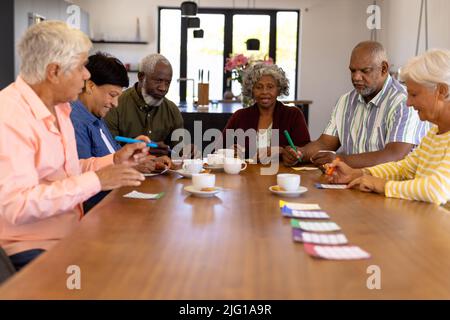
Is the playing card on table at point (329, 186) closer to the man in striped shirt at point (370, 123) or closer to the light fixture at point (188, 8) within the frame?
the man in striped shirt at point (370, 123)

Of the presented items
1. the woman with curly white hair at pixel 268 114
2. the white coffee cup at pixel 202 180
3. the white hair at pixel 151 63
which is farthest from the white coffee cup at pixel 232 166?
the white hair at pixel 151 63

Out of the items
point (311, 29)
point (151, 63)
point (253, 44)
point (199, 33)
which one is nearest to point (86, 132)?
point (151, 63)

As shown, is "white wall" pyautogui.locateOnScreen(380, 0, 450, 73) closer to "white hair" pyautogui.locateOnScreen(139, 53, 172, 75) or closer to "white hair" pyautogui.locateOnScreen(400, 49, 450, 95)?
"white hair" pyautogui.locateOnScreen(139, 53, 172, 75)

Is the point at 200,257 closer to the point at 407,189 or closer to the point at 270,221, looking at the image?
the point at 270,221

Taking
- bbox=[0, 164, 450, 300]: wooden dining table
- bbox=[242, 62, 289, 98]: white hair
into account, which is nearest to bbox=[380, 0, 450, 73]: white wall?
bbox=[242, 62, 289, 98]: white hair

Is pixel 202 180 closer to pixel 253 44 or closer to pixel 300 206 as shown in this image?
pixel 300 206

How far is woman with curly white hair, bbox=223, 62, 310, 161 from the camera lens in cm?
323

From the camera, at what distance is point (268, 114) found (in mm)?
3344

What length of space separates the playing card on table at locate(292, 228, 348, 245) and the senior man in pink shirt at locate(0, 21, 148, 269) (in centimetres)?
54

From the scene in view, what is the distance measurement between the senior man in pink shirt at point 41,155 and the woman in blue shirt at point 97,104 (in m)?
0.52

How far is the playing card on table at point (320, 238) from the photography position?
1.29 metres

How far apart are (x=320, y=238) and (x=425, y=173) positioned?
82 centimetres

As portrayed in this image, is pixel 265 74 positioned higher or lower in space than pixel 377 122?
higher

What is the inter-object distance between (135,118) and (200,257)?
2300 millimetres
